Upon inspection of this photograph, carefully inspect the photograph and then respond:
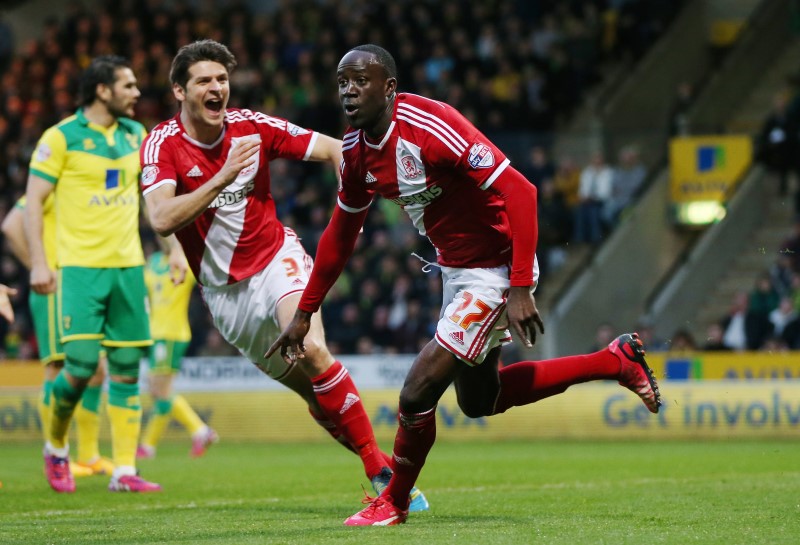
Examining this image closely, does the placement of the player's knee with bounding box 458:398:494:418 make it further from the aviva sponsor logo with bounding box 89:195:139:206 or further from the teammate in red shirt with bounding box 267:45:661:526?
the aviva sponsor logo with bounding box 89:195:139:206

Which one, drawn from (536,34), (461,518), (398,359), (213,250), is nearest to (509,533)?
(461,518)

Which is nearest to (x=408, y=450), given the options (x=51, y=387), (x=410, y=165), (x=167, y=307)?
(x=410, y=165)

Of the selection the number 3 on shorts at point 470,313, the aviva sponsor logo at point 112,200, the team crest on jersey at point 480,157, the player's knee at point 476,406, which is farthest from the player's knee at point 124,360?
the team crest on jersey at point 480,157

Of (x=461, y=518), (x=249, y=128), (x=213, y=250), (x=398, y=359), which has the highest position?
(x=249, y=128)

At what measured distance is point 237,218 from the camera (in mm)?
8273

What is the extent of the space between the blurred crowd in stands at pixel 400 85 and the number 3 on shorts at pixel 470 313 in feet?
41.1

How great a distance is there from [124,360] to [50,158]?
1.51m

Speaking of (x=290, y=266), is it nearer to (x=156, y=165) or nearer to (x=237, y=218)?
(x=237, y=218)

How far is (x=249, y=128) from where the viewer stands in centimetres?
840

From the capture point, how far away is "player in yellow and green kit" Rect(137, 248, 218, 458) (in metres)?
13.5

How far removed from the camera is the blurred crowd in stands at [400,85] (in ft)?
66.3

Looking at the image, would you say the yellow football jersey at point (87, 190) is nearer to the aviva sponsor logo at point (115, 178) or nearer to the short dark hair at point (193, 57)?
the aviva sponsor logo at point (115, 178)

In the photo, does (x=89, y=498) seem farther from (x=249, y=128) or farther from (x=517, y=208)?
(x=517, y=208)

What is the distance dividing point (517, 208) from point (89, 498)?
405 centimetres
